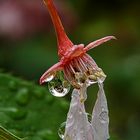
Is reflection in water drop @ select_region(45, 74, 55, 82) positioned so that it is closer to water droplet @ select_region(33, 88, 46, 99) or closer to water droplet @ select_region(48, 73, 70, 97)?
water droplet @ select_region(48, 73, 70, 97)

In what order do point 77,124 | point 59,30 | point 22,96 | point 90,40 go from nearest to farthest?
point 77,124 → point 59,30 → point 22,96 → point 90,40

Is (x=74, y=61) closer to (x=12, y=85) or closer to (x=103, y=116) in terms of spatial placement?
(x=103, y=116)

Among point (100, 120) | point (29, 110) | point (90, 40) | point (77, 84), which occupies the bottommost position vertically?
point (100, 120)

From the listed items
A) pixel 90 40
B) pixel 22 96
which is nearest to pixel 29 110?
pixel 22 96

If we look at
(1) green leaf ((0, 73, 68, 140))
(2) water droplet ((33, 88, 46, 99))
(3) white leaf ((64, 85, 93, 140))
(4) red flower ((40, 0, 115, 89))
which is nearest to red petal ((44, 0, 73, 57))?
(4) red flower ((40, 0, 115, 89))

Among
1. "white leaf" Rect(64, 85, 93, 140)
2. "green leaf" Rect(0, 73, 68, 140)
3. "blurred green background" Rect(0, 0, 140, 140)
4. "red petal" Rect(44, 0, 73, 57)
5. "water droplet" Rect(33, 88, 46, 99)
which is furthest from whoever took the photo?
"blurred green background" Rect(0, 0, 140, 140)

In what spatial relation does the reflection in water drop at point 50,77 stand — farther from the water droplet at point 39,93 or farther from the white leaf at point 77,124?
the water droplet at point 39,93

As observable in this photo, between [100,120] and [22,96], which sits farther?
[22,96]

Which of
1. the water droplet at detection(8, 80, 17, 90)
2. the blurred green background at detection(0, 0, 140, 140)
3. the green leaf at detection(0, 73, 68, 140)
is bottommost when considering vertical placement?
the green leaf at detection(0, 73, 68, 140)
